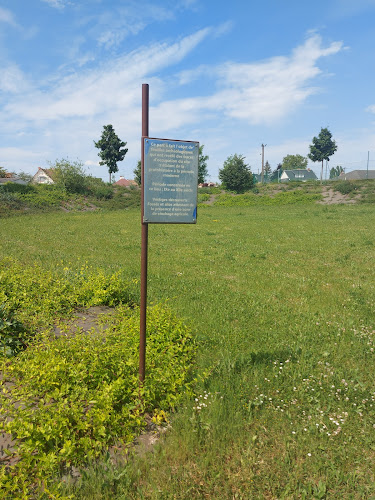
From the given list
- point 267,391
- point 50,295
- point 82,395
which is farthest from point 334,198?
point 82,395

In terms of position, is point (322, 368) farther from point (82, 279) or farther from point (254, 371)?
point (82, 279)

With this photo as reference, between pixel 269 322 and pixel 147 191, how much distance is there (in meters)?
3.39

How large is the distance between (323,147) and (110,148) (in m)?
32.6

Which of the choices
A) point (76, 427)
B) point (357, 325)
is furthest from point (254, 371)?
point (357, 325)

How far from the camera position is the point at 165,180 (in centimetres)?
330

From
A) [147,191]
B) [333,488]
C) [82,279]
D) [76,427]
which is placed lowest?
[333,488]

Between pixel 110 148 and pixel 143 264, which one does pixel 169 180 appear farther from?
pixel 110 148

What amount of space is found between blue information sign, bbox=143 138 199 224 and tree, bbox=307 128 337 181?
52942 millimetres

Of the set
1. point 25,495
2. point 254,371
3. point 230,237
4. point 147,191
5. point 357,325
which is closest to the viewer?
point 25,495

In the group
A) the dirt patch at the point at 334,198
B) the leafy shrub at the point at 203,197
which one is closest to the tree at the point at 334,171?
the dirt patch at the point at 334,198

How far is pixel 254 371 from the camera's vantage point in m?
3.95

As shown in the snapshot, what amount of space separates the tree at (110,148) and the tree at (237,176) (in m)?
15.7

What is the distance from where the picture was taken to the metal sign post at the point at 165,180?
3.21 meters

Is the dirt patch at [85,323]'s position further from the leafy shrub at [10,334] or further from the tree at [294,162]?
the tree at [294,162]
